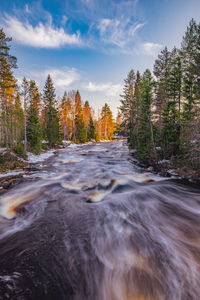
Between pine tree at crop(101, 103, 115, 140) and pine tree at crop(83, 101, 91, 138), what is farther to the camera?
pine tree at crop(101, 103, 115, 140)

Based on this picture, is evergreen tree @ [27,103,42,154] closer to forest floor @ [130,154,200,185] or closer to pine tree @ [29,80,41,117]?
pine tree @ [29,80,41,117]

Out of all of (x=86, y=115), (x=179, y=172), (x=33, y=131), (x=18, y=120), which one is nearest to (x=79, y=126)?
(x=86, y=115)

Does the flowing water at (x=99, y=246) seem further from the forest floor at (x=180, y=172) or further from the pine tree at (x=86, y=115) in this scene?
the pine tree at (x=86, y=115)

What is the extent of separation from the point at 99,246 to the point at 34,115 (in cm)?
2156

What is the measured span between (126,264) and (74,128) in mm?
40229

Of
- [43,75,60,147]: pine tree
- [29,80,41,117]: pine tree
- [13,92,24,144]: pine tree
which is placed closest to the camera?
[29,80,41,117]: pine tree

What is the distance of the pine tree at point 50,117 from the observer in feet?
89.2

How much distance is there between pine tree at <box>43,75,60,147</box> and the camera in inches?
1071

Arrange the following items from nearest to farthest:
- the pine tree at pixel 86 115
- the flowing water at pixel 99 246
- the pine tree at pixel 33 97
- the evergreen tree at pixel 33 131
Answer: the flowing water at pixel 99 246, the pine tree at pixel 33 97, the evergreen tree at pixel 33 131, the pine tree at pixel 86 115

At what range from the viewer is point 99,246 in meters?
3.53

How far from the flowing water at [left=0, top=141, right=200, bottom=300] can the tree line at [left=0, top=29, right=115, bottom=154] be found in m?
12.1

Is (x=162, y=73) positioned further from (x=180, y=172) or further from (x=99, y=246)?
(x=99, y=246)

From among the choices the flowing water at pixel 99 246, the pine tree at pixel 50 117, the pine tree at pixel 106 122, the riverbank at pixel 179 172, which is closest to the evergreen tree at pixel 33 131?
the pine tree at pixel 50 117

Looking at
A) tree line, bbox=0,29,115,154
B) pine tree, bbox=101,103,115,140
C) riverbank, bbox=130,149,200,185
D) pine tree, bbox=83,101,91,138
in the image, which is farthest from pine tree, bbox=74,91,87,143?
riverbank, bbox=130,149,200,185
